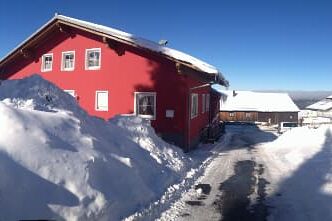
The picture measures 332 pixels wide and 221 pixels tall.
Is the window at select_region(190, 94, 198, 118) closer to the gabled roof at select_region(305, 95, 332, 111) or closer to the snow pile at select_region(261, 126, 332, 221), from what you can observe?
the snow pile at select_region(261, 126, 332, 221)

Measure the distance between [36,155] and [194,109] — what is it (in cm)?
1358

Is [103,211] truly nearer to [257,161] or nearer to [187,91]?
[257,161]

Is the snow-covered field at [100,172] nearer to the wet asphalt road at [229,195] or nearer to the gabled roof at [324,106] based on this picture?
the wet asphalt road at [229,195]

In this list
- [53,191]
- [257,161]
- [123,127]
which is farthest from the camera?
[257,161]

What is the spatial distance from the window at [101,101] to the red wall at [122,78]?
0.69 ft

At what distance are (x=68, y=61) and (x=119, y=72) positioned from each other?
3.72 m

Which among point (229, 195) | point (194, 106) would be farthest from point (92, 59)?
point (229, 195)

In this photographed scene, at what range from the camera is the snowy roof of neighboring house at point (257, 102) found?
5847cm

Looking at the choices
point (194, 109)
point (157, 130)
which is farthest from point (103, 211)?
point (194, 109)

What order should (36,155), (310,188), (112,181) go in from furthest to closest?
(310,188) < (112,181) < (36,155)

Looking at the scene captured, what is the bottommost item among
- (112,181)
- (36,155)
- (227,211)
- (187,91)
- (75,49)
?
(227,211)

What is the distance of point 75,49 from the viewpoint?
2066 centimetres

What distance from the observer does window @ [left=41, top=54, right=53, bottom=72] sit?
21703 millimetres

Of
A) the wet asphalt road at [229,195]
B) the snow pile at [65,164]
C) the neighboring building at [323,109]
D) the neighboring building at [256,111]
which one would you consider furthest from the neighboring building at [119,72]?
the neighboring building at [323,109]
